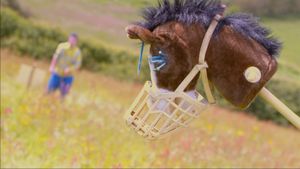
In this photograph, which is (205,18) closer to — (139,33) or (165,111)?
(139,33)

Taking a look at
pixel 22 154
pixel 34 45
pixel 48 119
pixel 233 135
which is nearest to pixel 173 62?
pixel 22 154

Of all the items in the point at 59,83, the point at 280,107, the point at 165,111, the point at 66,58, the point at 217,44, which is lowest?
the point at 59,83

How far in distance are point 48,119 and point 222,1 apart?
5391mm

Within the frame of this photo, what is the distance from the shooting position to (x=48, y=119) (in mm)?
7801

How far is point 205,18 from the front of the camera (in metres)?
2.53

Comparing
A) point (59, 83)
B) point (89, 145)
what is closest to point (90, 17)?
point (59, 83)

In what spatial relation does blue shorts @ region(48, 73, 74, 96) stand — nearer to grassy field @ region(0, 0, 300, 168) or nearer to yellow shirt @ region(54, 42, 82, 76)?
yellow shirt @ region(54, 42, 82, 76)

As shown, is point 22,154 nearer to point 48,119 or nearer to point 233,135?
point 48,119

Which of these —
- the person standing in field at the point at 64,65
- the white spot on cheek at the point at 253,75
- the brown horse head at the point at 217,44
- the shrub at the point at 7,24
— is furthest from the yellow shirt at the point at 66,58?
the shrub at the point at 7,24

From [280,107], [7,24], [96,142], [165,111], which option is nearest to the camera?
[280,107]

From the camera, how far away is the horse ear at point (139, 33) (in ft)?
8.16

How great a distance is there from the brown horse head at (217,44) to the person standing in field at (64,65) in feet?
25.5

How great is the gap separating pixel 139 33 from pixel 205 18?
0.89 feet

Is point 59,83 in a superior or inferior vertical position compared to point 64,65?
inferior
